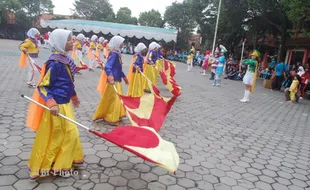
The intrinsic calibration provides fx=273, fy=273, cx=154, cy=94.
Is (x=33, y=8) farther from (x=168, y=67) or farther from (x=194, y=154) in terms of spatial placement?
(x=194, y=154)

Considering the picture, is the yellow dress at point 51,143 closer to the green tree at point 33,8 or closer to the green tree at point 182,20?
the green tree at point 182,20

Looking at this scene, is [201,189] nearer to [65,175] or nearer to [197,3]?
[65,175]

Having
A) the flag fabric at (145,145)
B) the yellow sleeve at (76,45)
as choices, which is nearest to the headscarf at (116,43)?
the flag fabric at (145,145)

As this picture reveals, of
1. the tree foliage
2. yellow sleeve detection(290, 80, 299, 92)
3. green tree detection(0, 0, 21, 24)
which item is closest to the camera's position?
yellow sleeve detection(290, 80, 299, 92)

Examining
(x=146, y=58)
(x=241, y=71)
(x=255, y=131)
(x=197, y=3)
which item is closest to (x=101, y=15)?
(x=197, y=3)

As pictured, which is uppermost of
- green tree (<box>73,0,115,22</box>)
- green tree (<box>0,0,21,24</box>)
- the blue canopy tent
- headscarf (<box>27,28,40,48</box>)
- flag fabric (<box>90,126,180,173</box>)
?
green tree (<box>73,0,115,22</box>)

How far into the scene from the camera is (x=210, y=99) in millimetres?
9422

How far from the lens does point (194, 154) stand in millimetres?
4348

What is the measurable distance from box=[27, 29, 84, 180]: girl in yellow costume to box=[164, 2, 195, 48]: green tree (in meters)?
34.7

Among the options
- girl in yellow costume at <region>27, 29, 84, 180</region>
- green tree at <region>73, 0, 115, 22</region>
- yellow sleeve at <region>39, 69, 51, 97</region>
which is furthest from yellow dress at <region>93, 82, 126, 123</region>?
green tree at <region>73, 0, 115, 22</region>

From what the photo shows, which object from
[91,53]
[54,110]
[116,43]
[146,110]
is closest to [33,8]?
[91,53]

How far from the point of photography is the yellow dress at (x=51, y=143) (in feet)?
9.86

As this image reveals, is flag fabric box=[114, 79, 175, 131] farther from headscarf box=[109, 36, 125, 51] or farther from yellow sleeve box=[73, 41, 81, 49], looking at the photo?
yellow sleeve box=[73, 41, 81, 49]

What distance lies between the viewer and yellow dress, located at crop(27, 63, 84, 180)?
3006 mm
